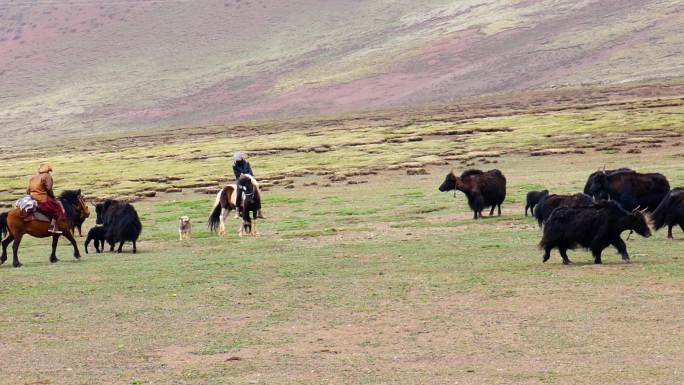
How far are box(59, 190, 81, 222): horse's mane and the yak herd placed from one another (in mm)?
8503

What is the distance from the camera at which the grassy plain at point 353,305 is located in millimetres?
11094

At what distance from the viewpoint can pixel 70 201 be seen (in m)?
23.4

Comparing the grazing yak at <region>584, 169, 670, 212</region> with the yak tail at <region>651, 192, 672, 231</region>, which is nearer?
the yak tail at <region>651, 192, 672, 231</region>

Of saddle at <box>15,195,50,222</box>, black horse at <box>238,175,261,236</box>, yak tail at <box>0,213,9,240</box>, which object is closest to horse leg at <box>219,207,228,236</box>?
black horse at <box>238,175,261,236</box>

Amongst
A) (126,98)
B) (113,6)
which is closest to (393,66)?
(126,98)

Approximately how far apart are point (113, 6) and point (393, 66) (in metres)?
41.4

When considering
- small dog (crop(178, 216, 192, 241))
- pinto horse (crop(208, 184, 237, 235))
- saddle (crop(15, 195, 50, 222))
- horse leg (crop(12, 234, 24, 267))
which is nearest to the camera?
saddle (crop(15, 195, 50, 222))

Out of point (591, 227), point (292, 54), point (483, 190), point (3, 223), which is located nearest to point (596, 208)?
point (591, 227)

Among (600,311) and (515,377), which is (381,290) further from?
(515,377)

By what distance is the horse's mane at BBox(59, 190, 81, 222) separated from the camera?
2312 cm

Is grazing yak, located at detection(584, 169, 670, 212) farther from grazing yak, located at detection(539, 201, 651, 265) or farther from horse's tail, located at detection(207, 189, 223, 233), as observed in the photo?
horse's tail, located at detection(207, 189, 223, 233)

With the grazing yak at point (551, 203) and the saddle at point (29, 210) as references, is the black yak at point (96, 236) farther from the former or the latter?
the grazing yak at point (551, 203)

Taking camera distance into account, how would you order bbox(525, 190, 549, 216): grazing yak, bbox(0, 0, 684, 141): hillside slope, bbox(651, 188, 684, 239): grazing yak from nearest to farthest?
bbox(651, 188, 684, 239): grazing yak, bbox(525, 190, 549, 216): grazing yak, bbox(0, 0, 684, 141): hillside slope

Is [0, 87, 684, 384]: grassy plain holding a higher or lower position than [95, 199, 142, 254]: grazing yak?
lower
